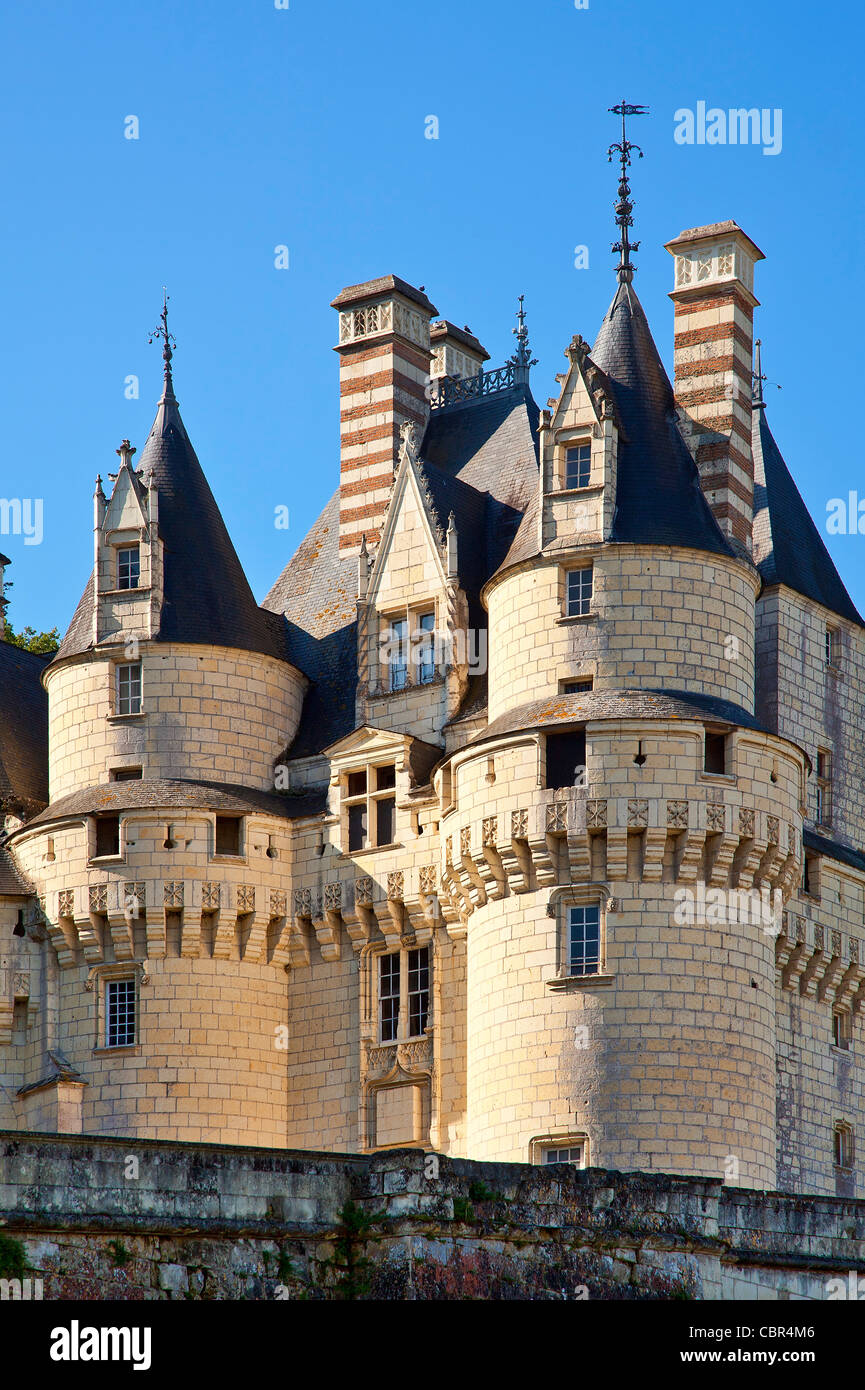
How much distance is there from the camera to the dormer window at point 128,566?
4553 centimetres

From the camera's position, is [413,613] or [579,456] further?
[413,613]

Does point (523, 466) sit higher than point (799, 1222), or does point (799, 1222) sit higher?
point (523, 466)

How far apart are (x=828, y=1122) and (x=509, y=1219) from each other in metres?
15.1

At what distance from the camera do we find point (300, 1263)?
27.4 metres

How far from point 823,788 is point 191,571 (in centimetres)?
1159

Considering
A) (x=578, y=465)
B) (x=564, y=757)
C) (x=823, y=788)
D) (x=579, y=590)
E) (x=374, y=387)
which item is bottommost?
(x=564, y=757)

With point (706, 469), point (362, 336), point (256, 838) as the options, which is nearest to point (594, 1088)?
point (256, 838)

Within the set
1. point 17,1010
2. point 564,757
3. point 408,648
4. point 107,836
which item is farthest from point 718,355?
point 17,1010

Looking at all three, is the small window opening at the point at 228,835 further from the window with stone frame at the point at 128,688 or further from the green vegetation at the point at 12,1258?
the green vegetation at the point at 12,1258

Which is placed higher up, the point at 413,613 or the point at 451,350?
the point at 451,350

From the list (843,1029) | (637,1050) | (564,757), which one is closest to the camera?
(637,1050)

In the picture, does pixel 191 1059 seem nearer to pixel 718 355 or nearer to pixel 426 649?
pixel 426 649

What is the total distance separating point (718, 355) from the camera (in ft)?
147
